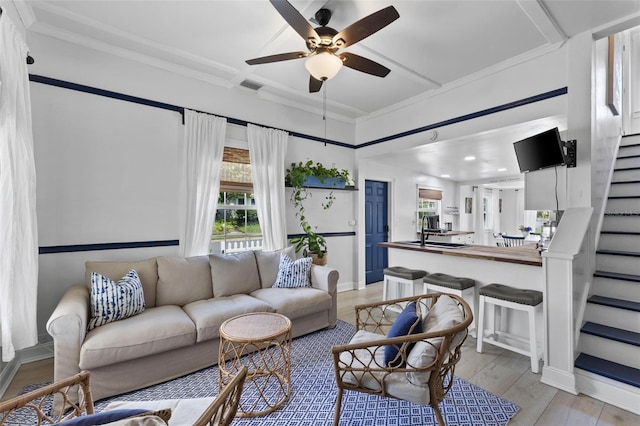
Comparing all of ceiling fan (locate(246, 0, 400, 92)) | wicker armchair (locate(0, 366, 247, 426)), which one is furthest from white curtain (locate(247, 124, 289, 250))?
wicker armchair (locate(0, 366, 247, 426))

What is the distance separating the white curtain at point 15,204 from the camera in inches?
79.3

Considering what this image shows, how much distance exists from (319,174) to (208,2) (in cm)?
258

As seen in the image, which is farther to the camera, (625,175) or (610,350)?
(625,175)

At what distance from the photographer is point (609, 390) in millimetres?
2094

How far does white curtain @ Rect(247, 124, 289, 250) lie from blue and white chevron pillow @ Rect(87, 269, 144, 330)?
1.74 m

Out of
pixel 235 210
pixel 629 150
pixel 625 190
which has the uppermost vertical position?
pixel 629 150

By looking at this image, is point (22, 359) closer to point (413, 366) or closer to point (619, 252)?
point (413, 366)

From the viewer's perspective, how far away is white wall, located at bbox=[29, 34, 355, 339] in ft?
9.03

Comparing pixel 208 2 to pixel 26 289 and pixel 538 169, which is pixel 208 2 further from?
pixel 538 169

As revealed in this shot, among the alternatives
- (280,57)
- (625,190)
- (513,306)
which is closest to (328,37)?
(280,57)

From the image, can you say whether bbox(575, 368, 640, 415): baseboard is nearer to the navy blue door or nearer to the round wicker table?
the round wicker table

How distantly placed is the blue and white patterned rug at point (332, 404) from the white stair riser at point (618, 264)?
73.2 inches

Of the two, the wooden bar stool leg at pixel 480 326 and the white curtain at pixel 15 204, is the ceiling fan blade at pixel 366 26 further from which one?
the wooden bar stool leg at pixel 480 326

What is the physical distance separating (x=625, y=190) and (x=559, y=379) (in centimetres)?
257
